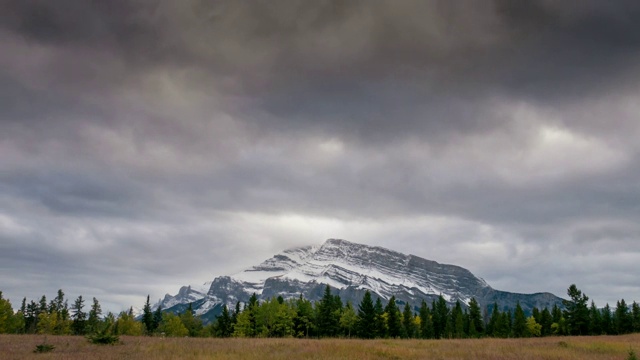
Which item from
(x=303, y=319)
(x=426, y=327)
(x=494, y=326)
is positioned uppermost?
(x=303, y=319)

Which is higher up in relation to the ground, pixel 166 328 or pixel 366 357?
pixel 366 357

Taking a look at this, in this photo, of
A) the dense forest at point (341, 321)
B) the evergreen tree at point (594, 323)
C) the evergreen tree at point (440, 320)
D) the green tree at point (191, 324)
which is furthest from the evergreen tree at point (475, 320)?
the green tree at point (191, 324)

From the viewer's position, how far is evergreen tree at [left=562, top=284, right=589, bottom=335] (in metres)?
88.6

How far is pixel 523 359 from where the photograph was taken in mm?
19422

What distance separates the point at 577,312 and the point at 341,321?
4682cm

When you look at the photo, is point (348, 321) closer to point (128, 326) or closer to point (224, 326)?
point (224, 326)

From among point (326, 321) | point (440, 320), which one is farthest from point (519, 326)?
point (326, 321)

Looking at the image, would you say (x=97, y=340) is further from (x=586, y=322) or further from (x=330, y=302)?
(x=586, y=322)

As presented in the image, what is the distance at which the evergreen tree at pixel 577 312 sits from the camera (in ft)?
291

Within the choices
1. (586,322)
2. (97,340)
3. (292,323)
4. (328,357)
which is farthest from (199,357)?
(586,322)

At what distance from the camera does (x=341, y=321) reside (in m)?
88.4

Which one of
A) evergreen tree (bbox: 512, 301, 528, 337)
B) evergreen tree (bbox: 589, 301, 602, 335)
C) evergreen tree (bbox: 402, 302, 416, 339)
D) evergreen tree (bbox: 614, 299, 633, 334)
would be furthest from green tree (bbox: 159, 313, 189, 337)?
evergreen tree (bbox: 614, 299, 633, 334)

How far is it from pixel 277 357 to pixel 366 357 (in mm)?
3905

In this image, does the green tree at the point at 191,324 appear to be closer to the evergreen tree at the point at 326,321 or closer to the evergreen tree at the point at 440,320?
the evergreen tree at the point at 326,321
